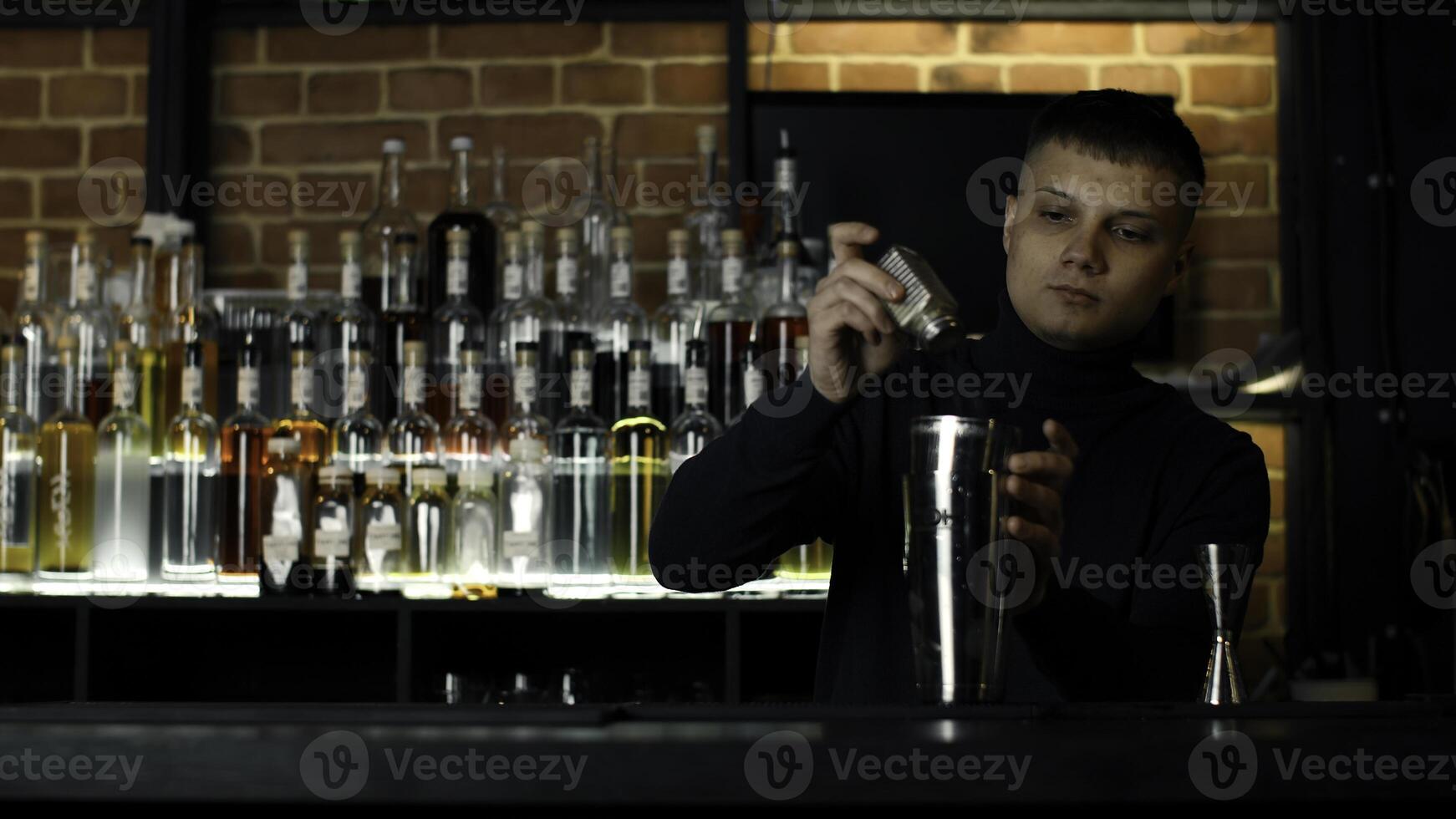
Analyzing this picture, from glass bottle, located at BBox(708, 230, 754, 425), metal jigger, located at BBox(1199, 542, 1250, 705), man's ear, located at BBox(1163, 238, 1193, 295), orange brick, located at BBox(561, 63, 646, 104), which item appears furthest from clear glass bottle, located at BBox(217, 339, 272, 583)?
metal jigger, located at BBox(1199, 542, 1250, 705)

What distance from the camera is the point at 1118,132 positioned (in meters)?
1.28

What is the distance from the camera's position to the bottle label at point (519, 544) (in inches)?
73.2

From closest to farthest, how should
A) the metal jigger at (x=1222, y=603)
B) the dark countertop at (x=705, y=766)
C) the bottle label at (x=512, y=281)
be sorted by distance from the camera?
the dark countertop at (x=705, y=766)
the metal jigger at (x=1222, y=603)
the bottle label at (x=512, y=281)

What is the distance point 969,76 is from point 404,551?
3.83 feet

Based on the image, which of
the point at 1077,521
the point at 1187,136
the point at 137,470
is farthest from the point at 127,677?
the point at 1187,136

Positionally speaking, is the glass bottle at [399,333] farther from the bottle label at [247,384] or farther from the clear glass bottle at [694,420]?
the clear glass bottle at [694,420]

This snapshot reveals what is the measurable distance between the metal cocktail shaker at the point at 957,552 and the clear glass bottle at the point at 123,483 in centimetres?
144

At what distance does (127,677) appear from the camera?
6.29 ft

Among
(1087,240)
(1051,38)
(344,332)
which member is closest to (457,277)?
(344,332)

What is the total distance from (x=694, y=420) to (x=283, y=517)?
0.54 metres

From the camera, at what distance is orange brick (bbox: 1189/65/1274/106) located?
2.39 m

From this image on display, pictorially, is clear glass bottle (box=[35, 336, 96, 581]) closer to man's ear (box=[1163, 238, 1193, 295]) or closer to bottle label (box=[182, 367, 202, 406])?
bottle label (box=[182, 367, 202, 406])

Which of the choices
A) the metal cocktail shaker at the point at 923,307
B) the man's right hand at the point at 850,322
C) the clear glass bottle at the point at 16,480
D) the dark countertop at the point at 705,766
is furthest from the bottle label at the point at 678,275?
the dark countertop at the point at 705,766

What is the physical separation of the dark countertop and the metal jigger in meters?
0.25
